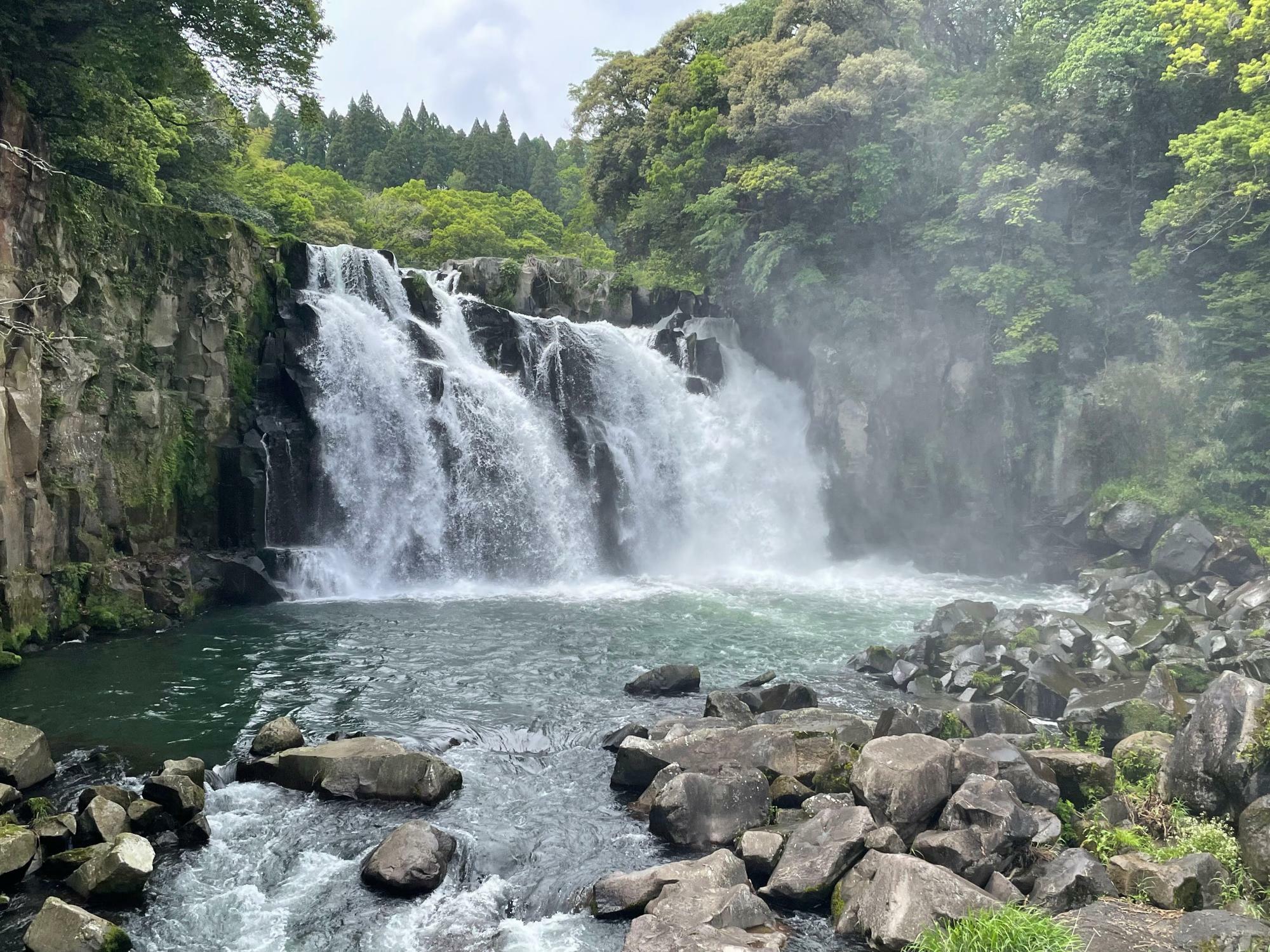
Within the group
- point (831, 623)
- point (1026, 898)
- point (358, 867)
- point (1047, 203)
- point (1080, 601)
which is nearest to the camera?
point (1026, 898)

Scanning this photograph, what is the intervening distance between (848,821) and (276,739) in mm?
7031

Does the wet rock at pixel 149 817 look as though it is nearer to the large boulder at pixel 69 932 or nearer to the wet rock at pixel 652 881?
the large boulder at pixel 69 932

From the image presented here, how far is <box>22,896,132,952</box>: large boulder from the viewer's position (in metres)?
6.48

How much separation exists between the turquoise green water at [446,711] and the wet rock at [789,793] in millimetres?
1413

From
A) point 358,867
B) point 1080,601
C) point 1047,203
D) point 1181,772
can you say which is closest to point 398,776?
point 358,867

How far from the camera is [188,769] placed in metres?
9.34

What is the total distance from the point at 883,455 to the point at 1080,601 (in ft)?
29.2

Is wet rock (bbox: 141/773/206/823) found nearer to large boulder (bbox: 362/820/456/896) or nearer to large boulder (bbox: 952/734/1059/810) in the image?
large boulder (bbox: 362/820/456/896)

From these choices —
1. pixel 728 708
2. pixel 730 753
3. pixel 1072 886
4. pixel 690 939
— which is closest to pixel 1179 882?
pixel 1072 886

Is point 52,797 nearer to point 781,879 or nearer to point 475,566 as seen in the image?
point 781,879

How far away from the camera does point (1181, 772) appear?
8125 mm

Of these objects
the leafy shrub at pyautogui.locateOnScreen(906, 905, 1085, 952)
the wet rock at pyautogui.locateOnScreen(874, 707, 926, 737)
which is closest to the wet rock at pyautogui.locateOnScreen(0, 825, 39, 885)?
the leafy shrub at pyautogui.locateOnScreen(906, 905, 1085, 952)

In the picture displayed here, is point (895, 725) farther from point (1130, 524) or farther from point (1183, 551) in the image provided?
point (1130, 524)

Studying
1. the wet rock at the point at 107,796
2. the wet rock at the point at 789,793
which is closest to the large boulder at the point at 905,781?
the wet rock at the point at 789,793
